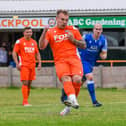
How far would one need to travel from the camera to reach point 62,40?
11320mm

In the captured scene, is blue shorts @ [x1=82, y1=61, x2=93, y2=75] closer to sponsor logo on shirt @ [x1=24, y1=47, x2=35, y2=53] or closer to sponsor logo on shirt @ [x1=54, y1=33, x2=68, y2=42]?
sponsor logo on shirt @ [x1=24, y1=47, x2=35, y2=53]

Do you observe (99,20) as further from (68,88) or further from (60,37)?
(68,88)

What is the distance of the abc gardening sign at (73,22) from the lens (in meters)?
28.1

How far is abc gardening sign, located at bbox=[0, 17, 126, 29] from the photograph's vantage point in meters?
28.1

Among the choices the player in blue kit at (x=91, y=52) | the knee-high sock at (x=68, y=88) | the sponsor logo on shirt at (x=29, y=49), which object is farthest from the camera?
the sponsor logo on shirt at (x=29, y=49)

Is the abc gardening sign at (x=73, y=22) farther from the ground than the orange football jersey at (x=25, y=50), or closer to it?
farther from the ground

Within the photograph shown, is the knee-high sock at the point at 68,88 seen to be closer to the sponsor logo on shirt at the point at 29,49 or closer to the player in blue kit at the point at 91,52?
the player in blue kit at the point at 91,52

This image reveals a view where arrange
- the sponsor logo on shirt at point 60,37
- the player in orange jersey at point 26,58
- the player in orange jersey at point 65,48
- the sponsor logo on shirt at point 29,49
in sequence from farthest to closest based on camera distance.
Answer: the sponsor logo on shirt at point 29,49 < the player in orange jersey at point 26,58 < the sponsor logo on shirt at point 60,37 < the player in orange jersey at point 65,48

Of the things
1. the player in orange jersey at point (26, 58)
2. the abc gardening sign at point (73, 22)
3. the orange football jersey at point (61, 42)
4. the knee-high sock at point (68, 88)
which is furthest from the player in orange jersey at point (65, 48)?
the abc gardening sign at point (73, 22)

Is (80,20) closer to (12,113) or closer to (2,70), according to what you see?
(2,70)

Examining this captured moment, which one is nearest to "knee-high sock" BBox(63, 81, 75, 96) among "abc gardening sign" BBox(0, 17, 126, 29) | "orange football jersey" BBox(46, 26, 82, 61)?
"orange football jersey" BBox(46, 26, 82, 61)

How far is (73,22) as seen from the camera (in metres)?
28.2

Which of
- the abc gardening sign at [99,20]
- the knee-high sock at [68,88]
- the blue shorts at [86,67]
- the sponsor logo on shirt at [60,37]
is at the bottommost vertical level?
the knee-high sock at [68,88]

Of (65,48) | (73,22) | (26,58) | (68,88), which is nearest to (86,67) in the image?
(26,58)
